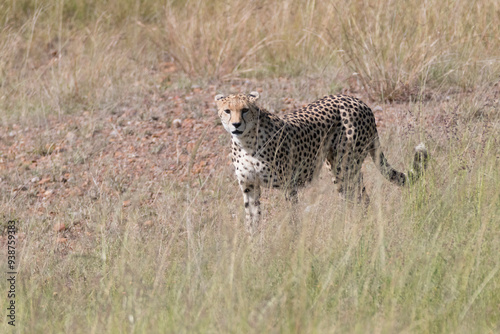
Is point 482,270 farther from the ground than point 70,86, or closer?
farther from the ground

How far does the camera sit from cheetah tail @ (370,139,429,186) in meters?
3.87

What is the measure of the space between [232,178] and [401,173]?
1.37 metres

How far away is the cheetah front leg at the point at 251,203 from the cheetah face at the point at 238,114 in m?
0.32

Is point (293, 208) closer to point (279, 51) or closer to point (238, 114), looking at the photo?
point (238, 114)

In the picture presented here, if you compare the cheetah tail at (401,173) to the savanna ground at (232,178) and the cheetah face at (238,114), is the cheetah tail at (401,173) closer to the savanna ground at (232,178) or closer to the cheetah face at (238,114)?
the savanna ground at (232,178)

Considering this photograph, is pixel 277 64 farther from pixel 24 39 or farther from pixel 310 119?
pixel 24 39

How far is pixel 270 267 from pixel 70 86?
13.8 feet

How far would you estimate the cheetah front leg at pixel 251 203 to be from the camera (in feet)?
13.7

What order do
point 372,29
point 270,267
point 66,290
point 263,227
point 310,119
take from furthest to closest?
point 372,29, point 310,119, point 263,227, point 66,290, point 270,267

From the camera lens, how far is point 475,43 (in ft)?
20.8

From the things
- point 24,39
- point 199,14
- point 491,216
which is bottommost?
point 24,39

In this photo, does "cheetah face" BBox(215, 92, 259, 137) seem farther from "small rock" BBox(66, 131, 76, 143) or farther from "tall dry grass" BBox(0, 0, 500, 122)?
"small rock" BBox(66, 131, 76, 143)

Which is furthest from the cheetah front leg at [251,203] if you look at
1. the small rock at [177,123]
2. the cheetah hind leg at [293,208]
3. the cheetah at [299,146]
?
the small rock at [177,123]

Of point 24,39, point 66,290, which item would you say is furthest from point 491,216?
point 24,39
